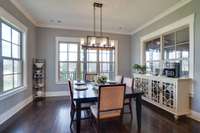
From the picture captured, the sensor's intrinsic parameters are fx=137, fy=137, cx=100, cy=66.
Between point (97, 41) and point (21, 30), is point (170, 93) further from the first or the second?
point (21, 30)

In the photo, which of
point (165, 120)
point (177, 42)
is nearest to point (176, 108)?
point (165, 120)

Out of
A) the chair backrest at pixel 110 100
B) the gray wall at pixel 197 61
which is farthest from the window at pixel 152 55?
the chair backrest at pixel 110 100

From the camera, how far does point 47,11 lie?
13.6 ft

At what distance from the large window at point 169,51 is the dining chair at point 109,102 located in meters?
2.28

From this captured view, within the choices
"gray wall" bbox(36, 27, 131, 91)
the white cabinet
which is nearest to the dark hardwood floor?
the white cabinet

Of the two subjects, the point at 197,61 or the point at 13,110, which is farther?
the point at 13,110

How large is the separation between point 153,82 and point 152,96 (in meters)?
0.44

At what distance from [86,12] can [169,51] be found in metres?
2.81

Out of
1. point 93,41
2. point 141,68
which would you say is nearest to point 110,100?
point 93,41

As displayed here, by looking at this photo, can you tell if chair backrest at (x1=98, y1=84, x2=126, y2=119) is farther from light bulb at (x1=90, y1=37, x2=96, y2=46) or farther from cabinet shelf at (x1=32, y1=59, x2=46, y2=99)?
cabinet shelf at (x1=32, y1=59, x2=46, y2=99)

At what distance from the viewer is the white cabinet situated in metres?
3.22

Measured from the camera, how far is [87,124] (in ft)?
9.84

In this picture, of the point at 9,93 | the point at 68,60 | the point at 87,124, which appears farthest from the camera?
the point at 68,60

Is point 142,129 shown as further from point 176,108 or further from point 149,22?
point 149,22
